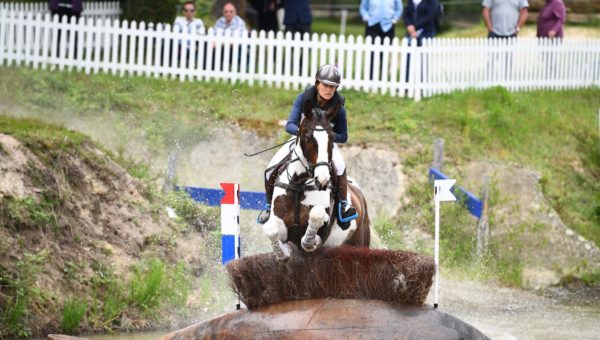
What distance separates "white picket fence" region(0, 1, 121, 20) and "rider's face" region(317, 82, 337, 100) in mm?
15080

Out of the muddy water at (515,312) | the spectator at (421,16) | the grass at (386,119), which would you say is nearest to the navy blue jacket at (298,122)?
the muddy water at (515,312)

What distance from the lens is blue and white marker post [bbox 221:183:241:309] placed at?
13.3m

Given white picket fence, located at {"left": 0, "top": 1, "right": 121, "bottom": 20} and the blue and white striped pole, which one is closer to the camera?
the blue and white striped pole

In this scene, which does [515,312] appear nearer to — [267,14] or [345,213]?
[345,213]

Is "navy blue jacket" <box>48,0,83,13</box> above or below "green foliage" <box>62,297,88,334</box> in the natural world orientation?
above

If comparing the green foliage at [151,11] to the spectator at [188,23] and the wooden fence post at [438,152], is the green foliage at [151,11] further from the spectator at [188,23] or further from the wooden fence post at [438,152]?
the wooden fence post at [438,152]

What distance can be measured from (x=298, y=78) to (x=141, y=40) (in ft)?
9.52

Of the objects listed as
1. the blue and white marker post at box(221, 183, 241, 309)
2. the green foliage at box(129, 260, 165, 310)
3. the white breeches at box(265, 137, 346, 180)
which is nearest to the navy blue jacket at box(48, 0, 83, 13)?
the green foliage at box(129, 260, 165, 310)

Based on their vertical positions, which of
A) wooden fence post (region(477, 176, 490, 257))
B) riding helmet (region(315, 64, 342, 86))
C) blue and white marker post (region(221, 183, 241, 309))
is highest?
riding helmet (region(315, 64, 342, 86))

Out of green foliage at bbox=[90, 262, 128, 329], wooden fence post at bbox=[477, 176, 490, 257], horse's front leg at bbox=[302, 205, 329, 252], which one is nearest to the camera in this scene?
horse's front leg at bbox=[302, 205, 329, 252]

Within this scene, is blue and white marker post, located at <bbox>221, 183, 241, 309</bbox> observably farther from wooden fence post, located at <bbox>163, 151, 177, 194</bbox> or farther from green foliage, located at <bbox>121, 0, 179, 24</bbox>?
green foliage, located at <bbox>121, 0, 179, 24</bbox>

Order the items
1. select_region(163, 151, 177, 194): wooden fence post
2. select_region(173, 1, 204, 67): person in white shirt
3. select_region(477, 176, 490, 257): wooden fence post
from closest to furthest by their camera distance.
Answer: select_region(163, 151, 177, 194): wooden fence post, select_region(477, 176, 490, 257): wooden fence post, select_region(173, 1, 204, 67): person in white shirt

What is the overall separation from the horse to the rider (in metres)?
0.10

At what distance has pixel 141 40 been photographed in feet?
77.5
